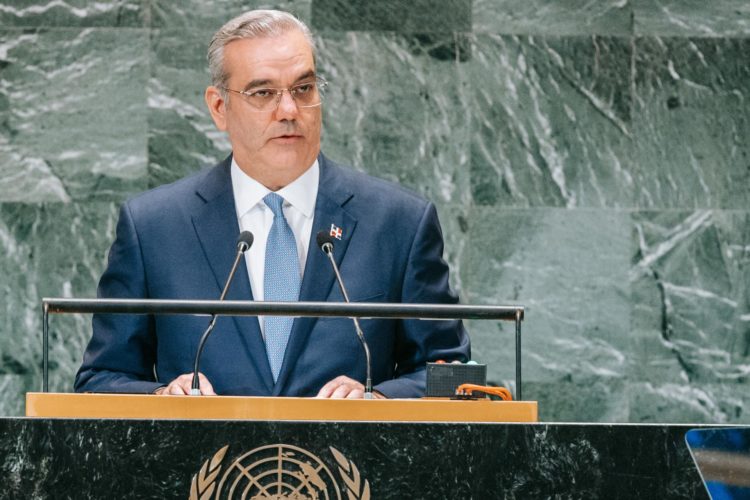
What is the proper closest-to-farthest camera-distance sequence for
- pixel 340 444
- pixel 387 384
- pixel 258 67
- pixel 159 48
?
pixel 340 444, pixel 387 384, pixel 258 67, pixel 159 48

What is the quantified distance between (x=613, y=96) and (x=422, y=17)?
101cm

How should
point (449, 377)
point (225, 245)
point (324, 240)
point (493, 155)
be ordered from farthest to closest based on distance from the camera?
A: point (493, 155)
point (225, 245)
point (324, 240)
point (449, 377)

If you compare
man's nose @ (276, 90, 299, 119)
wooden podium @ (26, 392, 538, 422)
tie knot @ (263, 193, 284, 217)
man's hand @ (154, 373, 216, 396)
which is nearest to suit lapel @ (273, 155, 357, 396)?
tie knot @ (263, 193, 284, 217)

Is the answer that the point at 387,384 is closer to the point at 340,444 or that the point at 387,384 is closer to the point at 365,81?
the point at 340,444

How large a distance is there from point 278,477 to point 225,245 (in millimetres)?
1560

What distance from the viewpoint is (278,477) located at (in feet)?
8.04

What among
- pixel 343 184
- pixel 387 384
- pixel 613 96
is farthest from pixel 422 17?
pixel 387 384

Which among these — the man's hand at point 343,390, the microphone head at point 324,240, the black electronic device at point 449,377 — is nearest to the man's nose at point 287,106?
the microphone head at point 324,240

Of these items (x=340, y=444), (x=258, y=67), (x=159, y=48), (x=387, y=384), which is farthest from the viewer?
(x=159, y=48)

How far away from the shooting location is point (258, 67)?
13.1 feet

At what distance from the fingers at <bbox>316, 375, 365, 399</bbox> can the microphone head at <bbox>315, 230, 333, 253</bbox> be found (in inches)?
15.3

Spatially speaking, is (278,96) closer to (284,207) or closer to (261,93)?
(261,93)

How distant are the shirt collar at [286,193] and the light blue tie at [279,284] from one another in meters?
0.13

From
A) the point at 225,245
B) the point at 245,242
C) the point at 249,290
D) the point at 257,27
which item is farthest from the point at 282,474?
the point at 257,27
